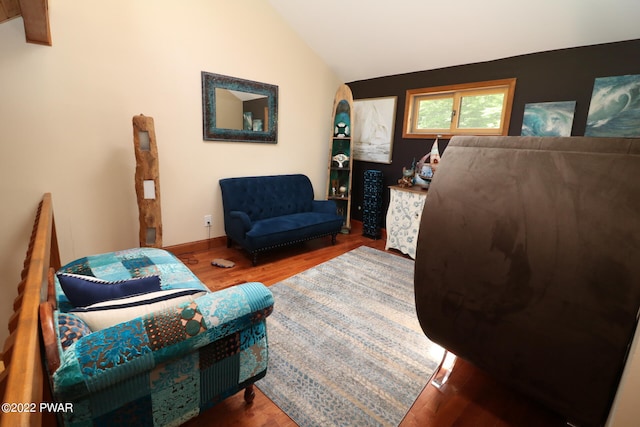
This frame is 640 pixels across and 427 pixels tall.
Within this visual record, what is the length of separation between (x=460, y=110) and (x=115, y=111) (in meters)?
3.65

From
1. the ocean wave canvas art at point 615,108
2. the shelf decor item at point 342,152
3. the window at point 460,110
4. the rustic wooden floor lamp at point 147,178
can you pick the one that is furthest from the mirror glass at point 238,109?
the ocean wave canvas art at point 615,108

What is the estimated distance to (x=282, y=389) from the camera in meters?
1.55

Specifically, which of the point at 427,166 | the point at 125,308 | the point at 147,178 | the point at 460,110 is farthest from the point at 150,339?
the point at 460,110

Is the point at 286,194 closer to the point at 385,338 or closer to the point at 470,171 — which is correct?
the point at 385,338

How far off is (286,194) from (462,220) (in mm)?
2846

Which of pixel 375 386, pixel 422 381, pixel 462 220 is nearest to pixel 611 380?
pixel 462 220

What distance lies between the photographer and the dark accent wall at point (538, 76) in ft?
7.96

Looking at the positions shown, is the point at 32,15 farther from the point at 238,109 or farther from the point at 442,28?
the point at 442,28

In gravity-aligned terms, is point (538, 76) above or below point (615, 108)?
above

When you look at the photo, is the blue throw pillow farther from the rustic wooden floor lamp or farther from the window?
the window

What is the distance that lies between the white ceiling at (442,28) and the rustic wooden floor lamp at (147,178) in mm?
2272

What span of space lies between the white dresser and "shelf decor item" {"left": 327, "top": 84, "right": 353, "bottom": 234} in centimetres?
83

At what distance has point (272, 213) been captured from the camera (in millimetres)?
3682

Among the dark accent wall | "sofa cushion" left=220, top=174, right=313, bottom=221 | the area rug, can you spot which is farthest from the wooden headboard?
"sofa cushion" left=220, top=174, right=313, bottom=221
